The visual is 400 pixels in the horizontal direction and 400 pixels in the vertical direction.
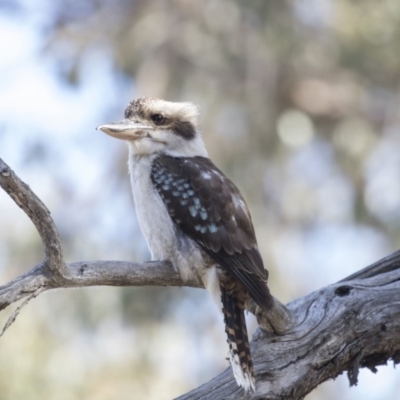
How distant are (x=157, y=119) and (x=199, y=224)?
65 cm

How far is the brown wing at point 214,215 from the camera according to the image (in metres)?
2.92

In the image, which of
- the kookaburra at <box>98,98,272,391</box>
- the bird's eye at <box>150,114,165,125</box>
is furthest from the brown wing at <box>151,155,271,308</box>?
the bird's eye at <box>150,114,165,125</box>

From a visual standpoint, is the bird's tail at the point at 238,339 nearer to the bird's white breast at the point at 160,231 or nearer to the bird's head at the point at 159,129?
the bird's white breast at the point at 160,231

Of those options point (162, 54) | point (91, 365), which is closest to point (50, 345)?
point (91, 365)

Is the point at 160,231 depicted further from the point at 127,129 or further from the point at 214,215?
the point at 127,129

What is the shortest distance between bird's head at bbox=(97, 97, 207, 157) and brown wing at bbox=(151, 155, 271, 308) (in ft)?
0.38

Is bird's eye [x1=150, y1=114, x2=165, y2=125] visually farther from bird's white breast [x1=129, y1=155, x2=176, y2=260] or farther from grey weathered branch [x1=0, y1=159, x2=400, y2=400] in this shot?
grey weathered branch [x1=0, y1=159, x2=400, y2=400]

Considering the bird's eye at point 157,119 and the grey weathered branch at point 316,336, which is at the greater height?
the bird's eye at point 157,119

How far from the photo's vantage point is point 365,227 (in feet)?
22.8

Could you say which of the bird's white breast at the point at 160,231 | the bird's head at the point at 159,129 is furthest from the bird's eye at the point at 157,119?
the bird's white breast at the point at 160,231

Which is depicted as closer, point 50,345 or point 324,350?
point 324,350

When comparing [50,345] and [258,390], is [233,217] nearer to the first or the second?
[258,390]

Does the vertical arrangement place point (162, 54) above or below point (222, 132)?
above

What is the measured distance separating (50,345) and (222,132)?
2.08 meters
